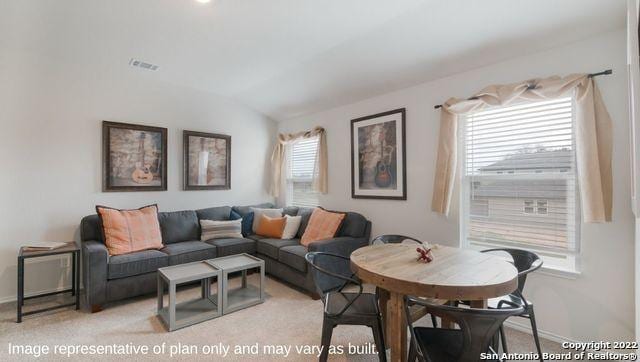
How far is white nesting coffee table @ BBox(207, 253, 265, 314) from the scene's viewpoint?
284 centimetres

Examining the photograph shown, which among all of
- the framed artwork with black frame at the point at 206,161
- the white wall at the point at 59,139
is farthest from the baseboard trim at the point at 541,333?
the white wall at the point at 59,139

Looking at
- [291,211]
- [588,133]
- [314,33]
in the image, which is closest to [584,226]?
[588,133]

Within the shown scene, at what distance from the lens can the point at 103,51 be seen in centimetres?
323

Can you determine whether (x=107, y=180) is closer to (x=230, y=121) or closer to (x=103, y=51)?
(x=103, y=51)

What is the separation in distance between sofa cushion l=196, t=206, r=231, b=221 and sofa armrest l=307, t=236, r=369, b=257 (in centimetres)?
170

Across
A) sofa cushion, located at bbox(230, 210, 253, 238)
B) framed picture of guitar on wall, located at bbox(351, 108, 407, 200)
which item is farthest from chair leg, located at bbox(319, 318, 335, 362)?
sofa cushion, located at bbox(230, 210, 253, 238)

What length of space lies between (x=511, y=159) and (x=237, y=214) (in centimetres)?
363

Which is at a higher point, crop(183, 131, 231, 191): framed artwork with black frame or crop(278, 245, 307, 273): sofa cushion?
crop(183, 131, 231, 191): framed artwork with black frame

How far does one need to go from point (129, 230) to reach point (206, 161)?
5.01ft

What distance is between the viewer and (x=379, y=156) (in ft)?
12.3

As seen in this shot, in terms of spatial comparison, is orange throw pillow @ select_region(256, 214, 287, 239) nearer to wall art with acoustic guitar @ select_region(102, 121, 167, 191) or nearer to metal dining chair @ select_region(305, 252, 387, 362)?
wall art with acoustic guitar @ select_region(102, 121, 167, 191)

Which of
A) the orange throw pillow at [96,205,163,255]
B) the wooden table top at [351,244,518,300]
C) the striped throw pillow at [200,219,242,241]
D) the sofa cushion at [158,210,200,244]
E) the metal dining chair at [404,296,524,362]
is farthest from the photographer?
the striped throw pillow at [200,219,242,241]

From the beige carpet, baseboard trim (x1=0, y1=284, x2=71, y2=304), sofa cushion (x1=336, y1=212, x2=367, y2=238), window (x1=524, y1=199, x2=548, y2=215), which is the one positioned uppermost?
window (x1=524, y1=199, x2=548, y2=215)

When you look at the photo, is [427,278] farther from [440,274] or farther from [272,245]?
[272,245]
